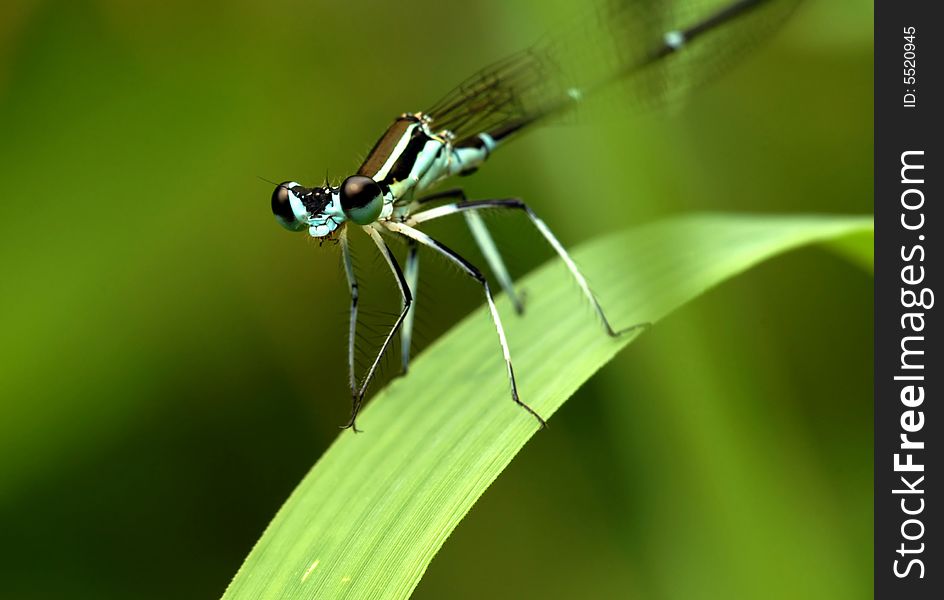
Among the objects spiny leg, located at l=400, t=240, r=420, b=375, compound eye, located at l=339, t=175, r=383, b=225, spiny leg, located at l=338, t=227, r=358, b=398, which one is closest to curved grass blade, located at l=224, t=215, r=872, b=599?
spiny leg, located at l=338, t=227, r=358, b=398

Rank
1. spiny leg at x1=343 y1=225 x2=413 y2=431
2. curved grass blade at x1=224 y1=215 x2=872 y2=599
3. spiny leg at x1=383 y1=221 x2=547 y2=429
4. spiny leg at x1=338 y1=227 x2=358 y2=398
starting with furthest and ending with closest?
spiny leg at x1=338 y1=227 x2=358 y2=398, spiny leg at x1=343 y1=225 x2=413 y2=431, spiny leg at x1=383 y1=221 x2=547 y2=429, curved grass blade at x1=224 y1=215 x2=872 y2=599

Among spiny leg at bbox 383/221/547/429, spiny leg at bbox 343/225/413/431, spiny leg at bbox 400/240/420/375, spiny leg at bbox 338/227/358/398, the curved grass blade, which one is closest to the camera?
the curved grass blade

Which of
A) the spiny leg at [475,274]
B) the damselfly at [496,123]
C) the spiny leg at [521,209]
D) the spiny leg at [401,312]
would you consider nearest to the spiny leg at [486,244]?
the damselfly at [496,123]

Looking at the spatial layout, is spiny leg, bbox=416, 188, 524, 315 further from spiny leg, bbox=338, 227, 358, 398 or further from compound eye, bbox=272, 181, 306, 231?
compound eye, bbox=272, 181, 306, 231

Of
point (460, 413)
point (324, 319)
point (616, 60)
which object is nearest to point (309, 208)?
point (460, 413)

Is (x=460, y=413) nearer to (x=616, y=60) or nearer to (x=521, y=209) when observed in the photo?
(x=521, y=209)

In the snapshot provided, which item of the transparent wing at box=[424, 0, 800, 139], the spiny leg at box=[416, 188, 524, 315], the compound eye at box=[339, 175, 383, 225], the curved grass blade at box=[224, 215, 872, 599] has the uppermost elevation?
the transparent wing at box=[424, 0, 800, 139]
